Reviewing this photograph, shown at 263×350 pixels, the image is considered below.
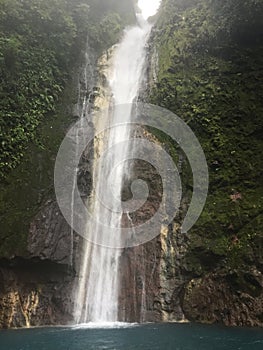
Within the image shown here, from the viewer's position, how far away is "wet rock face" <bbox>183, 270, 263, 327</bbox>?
496 inches

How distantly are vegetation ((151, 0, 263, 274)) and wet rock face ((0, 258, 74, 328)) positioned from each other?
4.26 m

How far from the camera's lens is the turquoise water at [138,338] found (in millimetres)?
9922

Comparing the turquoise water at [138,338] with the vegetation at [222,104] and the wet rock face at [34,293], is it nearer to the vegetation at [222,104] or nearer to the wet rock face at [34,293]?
the wet rock face at [34,293]

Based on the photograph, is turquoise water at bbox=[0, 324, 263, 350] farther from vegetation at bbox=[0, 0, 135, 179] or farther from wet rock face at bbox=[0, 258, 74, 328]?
vegetation at bbox=[0, 0, 135, 179]

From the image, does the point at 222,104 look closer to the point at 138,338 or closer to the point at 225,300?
the point at 225,300

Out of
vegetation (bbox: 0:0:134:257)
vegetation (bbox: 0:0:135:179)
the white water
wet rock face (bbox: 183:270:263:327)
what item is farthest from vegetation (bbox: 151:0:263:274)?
vegetation (bbox: 0:0:135:179)

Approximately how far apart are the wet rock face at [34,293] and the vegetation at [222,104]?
14.0ft

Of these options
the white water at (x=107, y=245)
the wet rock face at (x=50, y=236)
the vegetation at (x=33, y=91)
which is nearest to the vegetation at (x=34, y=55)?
the vegetation at (x=33, y=91)

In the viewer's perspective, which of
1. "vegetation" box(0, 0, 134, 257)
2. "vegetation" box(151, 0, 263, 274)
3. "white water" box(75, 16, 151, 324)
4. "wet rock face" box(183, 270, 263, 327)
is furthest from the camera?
"vegetation" box(0, 0, 134, 257)

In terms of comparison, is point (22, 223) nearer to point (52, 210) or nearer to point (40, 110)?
point (52, 210)

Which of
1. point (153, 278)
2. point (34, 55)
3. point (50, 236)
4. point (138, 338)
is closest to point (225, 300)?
point (153, 278)

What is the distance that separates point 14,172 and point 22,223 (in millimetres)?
2031

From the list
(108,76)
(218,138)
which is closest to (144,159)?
(218,138)

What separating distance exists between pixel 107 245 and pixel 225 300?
4457 millimetres
